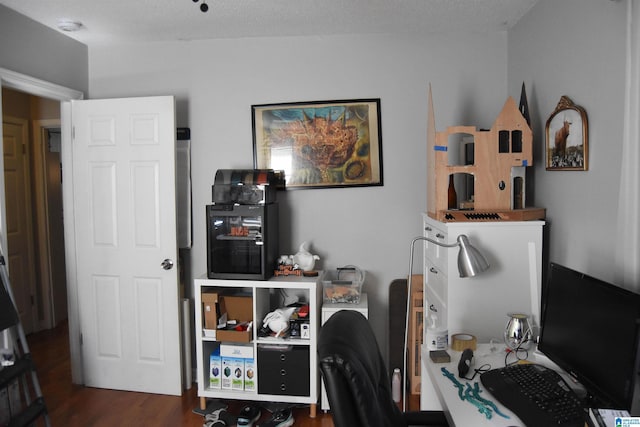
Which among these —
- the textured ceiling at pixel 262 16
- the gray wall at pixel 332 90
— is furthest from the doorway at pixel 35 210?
the textured ceiling at pixel 262 16

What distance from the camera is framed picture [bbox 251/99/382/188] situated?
127 inches

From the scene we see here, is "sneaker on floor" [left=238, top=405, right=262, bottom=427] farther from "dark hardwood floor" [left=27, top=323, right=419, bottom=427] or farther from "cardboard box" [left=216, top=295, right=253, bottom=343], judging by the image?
→ "cardboard box" [left=216, top=295, right=253, bottom=343]

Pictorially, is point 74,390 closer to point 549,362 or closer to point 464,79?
point 549,362

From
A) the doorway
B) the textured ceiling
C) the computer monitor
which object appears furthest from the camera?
the doorway

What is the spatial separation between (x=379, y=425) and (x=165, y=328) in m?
2.39

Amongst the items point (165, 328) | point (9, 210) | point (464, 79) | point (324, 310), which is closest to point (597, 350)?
point (324, 310)

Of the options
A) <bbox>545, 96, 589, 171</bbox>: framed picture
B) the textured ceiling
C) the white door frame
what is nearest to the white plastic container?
<bbox>545, 96, 589, 171</bbox>: framed picture

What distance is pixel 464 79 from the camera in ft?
10.5

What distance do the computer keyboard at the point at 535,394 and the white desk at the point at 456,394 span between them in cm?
3

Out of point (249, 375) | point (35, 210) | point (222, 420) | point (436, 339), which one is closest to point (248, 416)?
point (222, 420)

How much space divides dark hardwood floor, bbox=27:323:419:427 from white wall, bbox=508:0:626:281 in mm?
1548

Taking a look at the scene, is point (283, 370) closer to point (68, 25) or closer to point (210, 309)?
point (210, 309)

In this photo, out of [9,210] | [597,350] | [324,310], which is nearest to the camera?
[597,350]

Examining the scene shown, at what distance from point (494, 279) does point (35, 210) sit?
4.13m
